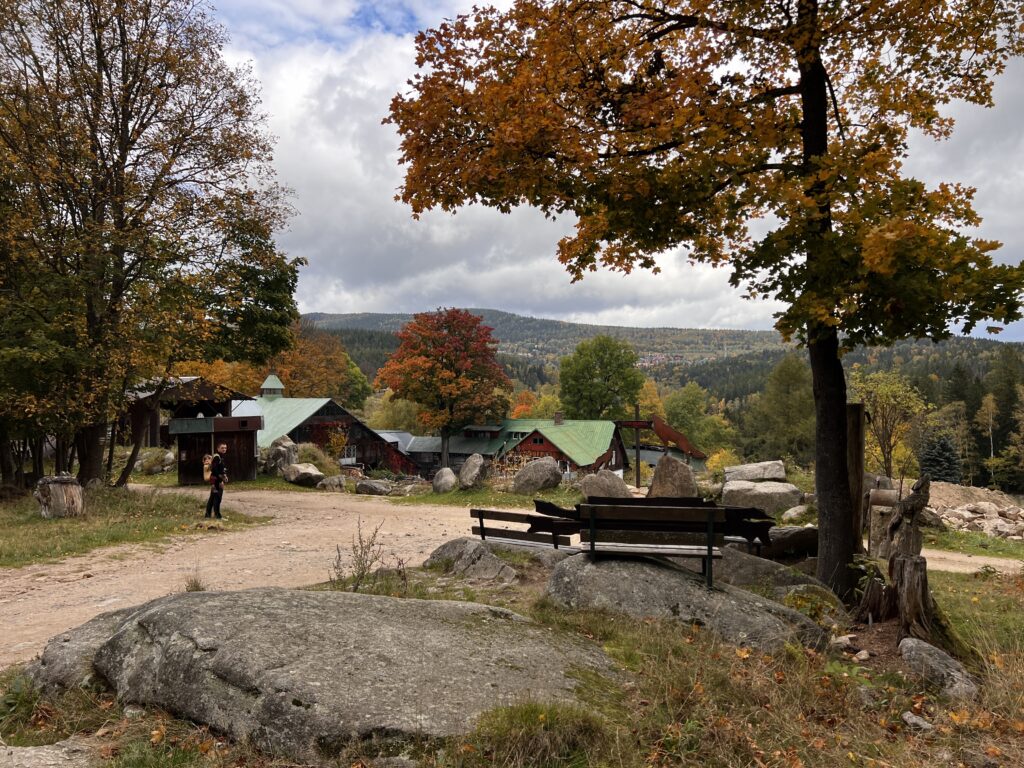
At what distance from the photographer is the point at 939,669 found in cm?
558

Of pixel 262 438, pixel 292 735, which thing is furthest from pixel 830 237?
pixel 262 438

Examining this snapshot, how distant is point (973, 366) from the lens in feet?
534

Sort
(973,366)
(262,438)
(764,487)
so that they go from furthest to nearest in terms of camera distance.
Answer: (973,366), (262,438), (764,487)

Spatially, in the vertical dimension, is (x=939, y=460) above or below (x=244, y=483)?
below

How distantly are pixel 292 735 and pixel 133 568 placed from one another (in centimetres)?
876

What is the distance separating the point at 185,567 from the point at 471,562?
527 cm

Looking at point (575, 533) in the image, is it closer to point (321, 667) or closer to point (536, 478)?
point (321, 667)

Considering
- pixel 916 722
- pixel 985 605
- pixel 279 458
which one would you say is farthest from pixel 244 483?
pixel 916 722

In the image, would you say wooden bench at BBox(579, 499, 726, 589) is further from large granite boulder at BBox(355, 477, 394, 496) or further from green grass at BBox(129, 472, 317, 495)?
green grass at BBox(129, 472, 317, 495)

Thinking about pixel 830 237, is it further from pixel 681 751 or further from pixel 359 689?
pixel 359 689

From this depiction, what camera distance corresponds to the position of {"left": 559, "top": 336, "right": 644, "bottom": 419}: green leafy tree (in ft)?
199

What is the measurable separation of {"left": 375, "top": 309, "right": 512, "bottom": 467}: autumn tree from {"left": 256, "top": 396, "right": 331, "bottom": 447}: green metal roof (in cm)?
487

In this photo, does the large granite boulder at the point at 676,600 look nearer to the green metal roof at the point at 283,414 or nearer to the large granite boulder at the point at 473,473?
the large granite boulder at the point at 473,473

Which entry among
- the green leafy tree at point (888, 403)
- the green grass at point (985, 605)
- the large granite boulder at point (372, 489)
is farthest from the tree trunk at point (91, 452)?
the green leafy tree at point (888, 403)
